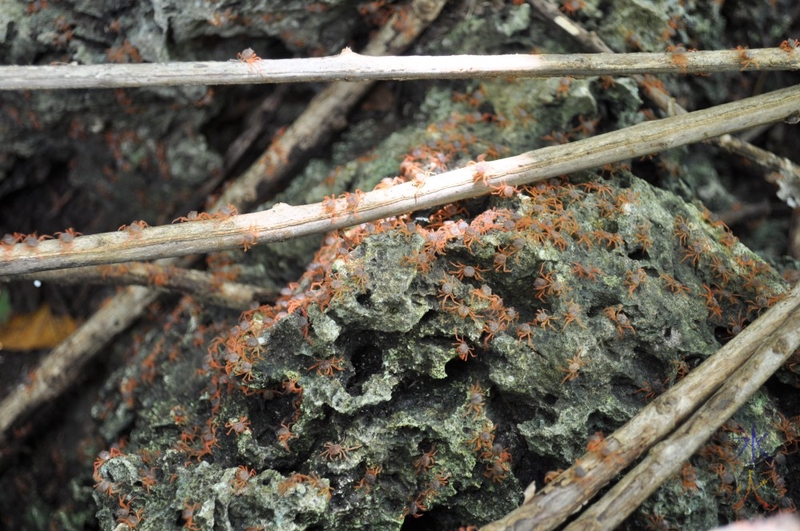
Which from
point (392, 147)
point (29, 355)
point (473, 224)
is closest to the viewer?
point (473, 224)

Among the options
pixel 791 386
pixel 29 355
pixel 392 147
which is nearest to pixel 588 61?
pixel 392 147

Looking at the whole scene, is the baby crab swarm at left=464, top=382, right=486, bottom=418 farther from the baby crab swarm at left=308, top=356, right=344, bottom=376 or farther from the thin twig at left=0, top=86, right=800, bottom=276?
the thin twig at left=0, top=86, right=800, bottom=276

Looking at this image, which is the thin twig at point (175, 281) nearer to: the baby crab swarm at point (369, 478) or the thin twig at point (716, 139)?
the baby crab swarm at point (369, 478)

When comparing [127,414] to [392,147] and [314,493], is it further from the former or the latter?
[392,147]

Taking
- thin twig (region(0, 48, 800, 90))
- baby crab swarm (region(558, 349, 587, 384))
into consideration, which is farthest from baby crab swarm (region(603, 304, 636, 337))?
thin twig (region(0, 48, 800, 90))

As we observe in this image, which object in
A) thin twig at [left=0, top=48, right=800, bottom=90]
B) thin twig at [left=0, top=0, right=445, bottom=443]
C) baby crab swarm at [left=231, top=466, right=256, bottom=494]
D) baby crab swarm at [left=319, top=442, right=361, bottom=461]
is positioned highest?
thin twig at [left=0, top=48, right=800, bottom=90]
